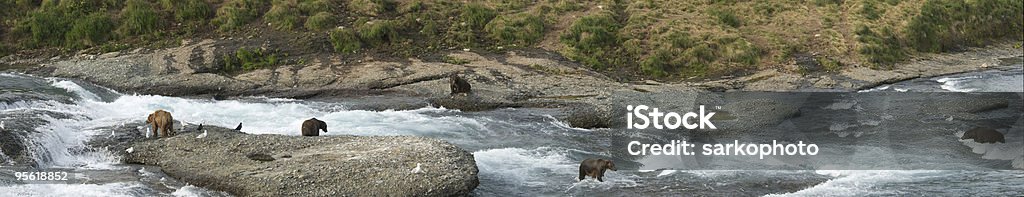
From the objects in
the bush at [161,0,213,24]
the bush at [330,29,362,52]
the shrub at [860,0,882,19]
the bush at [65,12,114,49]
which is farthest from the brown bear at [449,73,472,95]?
the shrub at [860,0,882,19]

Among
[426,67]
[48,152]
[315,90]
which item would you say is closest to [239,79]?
[315,90]

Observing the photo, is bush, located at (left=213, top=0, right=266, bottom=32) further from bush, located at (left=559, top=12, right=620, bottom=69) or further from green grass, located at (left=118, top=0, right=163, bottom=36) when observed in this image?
bush, located at (left=559, top=12, right=620, bottom=69)

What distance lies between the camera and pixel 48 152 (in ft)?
74.7

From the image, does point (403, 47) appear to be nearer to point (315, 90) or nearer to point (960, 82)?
point (315, 90)

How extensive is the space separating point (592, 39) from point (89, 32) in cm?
1644

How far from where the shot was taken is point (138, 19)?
38.8m

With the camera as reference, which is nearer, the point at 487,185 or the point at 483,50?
the point at 487,185

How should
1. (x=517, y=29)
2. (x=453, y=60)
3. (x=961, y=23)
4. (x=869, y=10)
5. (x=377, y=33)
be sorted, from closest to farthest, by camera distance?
(x=453, y=60) → (x=377, y=33) → (x=517, y=29) → (x=869, y=10) → (x=961, y=23)

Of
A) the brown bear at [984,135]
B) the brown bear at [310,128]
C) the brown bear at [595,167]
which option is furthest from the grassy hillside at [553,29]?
the brown bear at [595,167]

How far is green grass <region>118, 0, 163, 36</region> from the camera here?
3862 centimetres

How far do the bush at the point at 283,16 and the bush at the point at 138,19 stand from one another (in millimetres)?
3654

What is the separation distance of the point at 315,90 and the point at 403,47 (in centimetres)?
534

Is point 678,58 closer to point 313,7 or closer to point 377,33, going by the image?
point 377,33

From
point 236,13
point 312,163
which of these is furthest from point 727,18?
point 312,163
